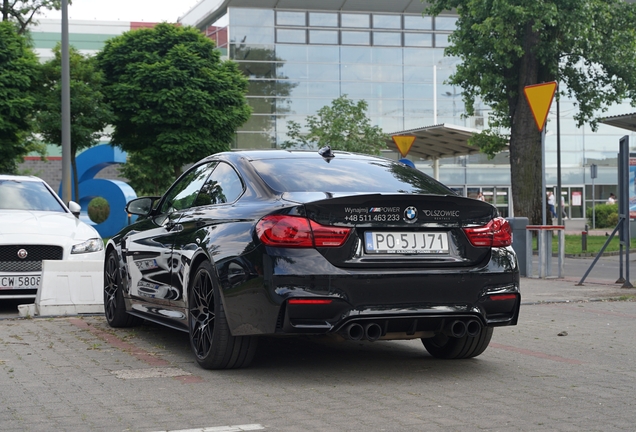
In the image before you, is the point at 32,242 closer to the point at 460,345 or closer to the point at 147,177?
the point at 460,345

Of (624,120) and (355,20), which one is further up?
(355,20)

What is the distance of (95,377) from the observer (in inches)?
251

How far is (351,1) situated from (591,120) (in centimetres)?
2159

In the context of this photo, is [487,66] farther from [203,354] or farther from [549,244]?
[203,354]

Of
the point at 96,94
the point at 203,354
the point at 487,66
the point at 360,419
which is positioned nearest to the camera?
the point at 360,419

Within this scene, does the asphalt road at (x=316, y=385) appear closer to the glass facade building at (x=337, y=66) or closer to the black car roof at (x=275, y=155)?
the black car roof at (x=275, y=155)

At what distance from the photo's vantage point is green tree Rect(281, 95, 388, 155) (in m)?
40.6

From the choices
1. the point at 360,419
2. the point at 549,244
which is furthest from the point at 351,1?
the point at 360,419

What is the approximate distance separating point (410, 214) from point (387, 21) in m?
49.4

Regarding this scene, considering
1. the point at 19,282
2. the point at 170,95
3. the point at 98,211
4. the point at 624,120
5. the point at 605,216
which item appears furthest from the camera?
the point at 98,211

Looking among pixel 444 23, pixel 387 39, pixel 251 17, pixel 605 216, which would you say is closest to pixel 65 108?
pixel 605 216

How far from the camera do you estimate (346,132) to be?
138 feet

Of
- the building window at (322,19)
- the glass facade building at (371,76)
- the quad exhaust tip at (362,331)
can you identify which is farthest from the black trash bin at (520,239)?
the building window at (322,19)

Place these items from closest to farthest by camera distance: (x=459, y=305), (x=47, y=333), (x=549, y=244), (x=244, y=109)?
(x=459, y=305)
(x=47, y=333)
(x=549, y=244)
(x=244, y=109)
